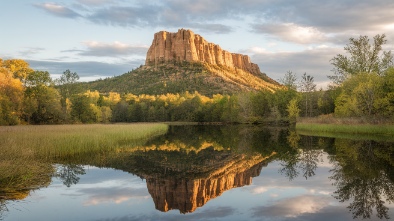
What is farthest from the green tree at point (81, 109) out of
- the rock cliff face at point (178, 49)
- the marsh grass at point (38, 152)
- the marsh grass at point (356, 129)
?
the rock cliff face at point (178, 49)

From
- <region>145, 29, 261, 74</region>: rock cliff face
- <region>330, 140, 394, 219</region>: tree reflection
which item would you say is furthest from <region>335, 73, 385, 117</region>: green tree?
<region>145, 29, 261, 74</region>: rock cliff face

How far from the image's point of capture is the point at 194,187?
12.5 m

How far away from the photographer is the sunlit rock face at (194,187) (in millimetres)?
10438

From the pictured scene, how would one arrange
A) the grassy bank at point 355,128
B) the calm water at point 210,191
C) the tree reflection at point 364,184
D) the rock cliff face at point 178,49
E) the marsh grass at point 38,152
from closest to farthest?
the calm water at point 210,191, the tree reflection at point 364,184, the marsh grass at point 38,152, the grassy bank at point 355,128, the rock cliff face at point 178,49

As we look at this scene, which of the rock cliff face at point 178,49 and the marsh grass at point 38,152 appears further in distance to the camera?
the rock cliff face at point 178,49

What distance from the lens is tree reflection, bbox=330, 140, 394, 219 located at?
389 inches

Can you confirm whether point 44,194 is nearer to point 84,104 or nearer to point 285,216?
point 285,216

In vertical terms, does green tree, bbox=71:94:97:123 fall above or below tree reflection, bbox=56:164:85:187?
above

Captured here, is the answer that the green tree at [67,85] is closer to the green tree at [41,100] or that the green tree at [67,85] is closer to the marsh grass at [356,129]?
the green tree at [41,100]

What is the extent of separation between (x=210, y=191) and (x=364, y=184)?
18.7ft

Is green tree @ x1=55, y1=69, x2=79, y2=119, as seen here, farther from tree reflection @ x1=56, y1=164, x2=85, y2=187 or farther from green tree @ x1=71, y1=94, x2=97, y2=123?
tree reflection @ x1=56, y1=164, x2=85, y2=187

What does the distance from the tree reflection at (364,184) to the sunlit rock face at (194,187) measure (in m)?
3.67

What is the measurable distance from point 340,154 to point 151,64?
145 metres

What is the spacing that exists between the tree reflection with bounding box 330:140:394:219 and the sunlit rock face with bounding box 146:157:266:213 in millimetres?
3673
